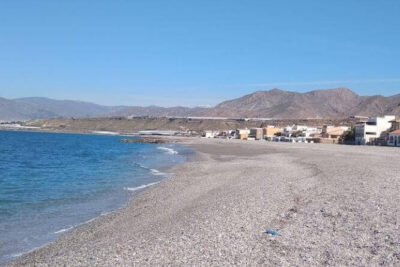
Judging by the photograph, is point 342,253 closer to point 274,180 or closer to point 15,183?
point 274,180

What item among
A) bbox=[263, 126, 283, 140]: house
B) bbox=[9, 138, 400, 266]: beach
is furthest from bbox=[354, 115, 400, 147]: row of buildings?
bbox=[9, 138, 400, 266]: beach

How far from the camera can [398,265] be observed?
7.54 meters

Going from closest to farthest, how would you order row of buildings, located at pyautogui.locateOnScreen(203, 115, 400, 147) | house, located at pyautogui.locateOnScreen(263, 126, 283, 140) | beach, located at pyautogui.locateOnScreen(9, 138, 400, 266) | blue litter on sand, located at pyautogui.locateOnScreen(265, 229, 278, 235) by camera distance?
beach, located at pyautogui.locateOnScreen(9, 138, 400, 266) < blue litter on sand, located at pyautogui.locateOnScreen(265, 229, 278, 235) < row of buildings, located at pyautogui.locateOnScreen(203, 115, 400, 147) < house, located at pyautogui.locateOnScreen(263, 126, 283, 140)

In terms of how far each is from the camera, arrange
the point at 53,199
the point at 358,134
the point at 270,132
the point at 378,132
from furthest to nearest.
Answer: the point at 270,132 → the point at 358,134 → the point at 378,132 → the point at 53,199

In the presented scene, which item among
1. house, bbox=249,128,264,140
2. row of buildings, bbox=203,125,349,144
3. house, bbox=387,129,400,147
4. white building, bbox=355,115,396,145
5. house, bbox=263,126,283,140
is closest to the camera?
house, bbox=387,129,400,147

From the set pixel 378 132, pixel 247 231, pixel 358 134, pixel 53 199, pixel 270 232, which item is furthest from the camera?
pixel 358 134

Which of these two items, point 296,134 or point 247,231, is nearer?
point 247,231

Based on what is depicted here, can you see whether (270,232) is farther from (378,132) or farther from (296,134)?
(296,134)

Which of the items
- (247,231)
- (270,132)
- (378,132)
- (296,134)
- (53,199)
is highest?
(378,132)

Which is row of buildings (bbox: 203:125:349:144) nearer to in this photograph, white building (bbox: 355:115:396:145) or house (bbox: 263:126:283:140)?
house (bbox: 263:126:283:140)

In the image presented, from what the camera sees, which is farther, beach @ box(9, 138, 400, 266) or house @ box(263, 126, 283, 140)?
house @ box(263, 126, 283, 140)

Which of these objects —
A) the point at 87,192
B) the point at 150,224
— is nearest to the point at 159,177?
the point at 87,192

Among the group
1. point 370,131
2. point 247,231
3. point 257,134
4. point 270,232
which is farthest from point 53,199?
point 257,134

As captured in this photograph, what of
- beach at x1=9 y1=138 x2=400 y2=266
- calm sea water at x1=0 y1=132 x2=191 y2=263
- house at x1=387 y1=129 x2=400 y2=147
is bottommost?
calm sea water at x1=0 y1=132 x2=191 y2=263
